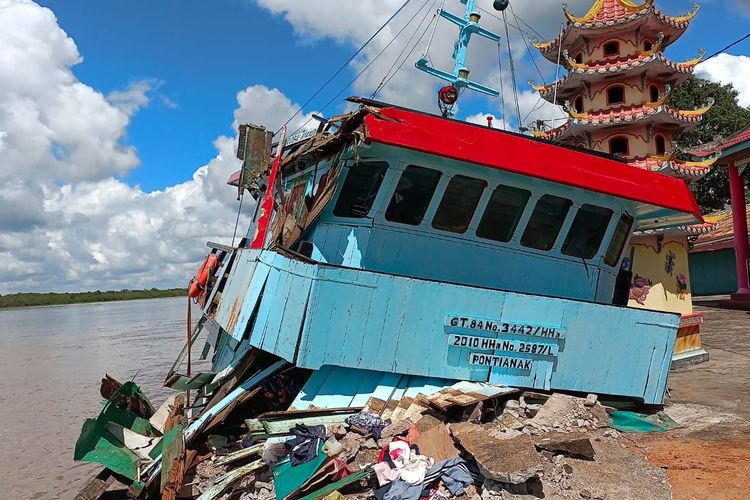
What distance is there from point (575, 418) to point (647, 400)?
1461 millimetres

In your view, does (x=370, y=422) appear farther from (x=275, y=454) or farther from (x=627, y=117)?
(x=627, y=117)

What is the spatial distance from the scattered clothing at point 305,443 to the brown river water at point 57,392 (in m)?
5.22

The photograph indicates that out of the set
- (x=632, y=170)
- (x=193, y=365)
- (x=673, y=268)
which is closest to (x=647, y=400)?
(x=632, y=170)

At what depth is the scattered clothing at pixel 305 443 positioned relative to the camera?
4848 mm

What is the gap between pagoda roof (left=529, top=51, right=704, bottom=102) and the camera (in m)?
17.4

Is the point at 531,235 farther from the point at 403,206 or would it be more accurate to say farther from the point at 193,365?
the point at 193,365

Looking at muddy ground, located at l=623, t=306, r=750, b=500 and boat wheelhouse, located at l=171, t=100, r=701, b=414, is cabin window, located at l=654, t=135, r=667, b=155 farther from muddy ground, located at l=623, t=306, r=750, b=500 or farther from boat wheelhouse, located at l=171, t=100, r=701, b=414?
boat wheelhouse, located at l=171, t=100, r=701, b=414

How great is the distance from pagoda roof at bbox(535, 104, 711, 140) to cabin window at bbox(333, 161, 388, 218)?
45.3 ft

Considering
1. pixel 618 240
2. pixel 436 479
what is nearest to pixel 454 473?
pixel 436 479

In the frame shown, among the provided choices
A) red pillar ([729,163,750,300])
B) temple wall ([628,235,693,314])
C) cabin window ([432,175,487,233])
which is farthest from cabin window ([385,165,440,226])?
red pillar ([729,163,750,300])

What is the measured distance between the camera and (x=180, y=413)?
7004mm

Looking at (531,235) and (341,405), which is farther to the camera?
(531,235)

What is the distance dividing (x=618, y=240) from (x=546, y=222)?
1.39 m

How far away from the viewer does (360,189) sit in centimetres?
612
